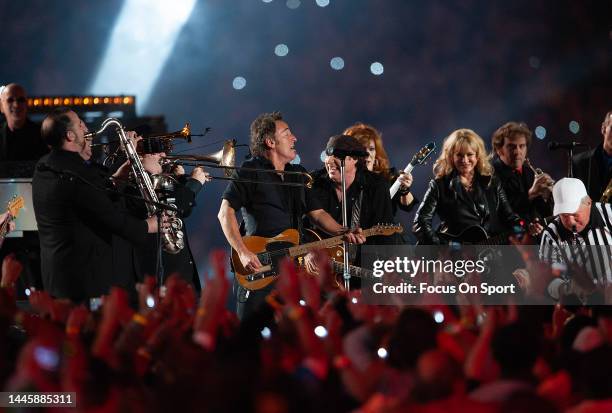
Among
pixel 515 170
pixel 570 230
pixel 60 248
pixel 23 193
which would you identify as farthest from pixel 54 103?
pixel 570 230

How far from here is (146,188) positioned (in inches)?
190

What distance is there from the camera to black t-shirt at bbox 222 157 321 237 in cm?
539

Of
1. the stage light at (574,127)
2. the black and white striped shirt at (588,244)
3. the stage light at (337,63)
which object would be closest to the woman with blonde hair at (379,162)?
the black and white striped shirt at (588,244)

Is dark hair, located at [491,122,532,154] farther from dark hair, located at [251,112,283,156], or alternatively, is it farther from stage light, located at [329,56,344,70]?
stage light, located at [329,56,344,70]

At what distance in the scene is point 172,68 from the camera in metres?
8.03

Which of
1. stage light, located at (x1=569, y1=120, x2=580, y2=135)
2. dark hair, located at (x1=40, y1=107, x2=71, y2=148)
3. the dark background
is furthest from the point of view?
stage light, located at (x1=569, y1=120, x2=580, y2=135)

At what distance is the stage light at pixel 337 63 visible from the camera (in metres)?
8.40

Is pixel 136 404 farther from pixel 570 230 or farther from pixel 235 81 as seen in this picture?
pixel 235 81

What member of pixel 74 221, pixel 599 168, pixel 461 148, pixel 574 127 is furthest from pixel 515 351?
pixel 574 127

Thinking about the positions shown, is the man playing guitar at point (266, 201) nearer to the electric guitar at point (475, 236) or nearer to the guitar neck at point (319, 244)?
the guitar neck at point (319, 244)

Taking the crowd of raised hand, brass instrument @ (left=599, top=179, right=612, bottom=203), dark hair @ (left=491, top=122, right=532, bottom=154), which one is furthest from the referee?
the crowd of raised hand

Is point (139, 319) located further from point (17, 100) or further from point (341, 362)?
point (17, 100)

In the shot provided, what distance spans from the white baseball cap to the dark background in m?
3.85

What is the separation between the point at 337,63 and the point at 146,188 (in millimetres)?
3937
